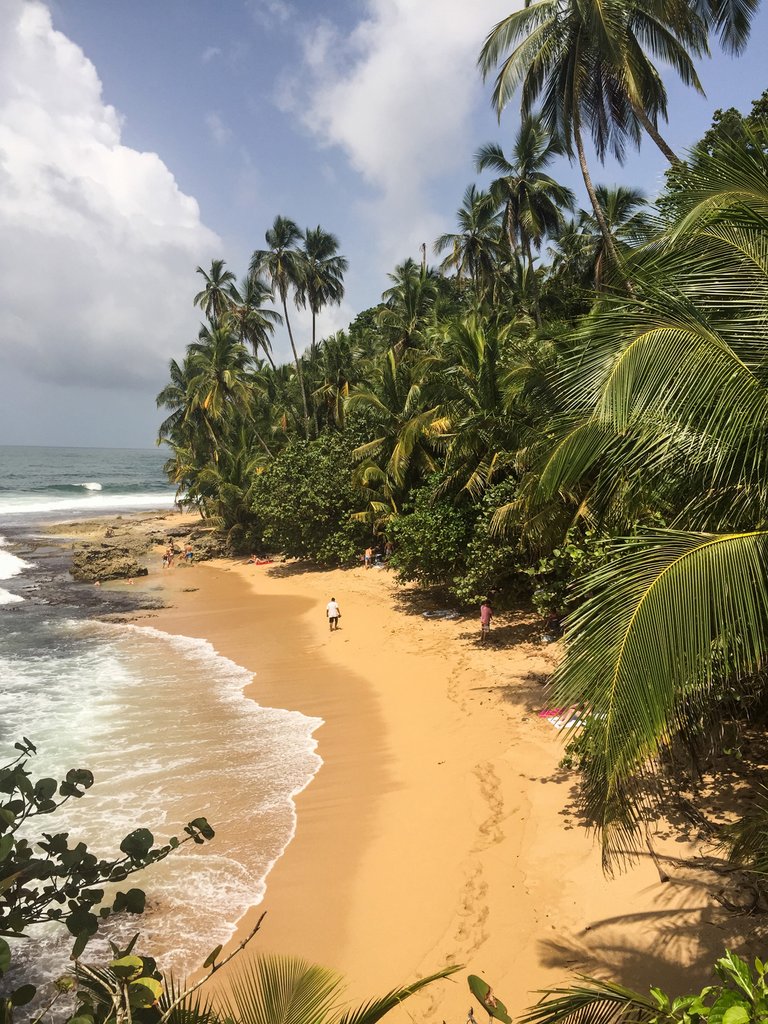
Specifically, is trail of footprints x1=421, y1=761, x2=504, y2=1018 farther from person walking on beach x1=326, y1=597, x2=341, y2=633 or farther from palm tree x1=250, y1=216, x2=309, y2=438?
palm tree x1=250, y1=216, x2=309, y2=438

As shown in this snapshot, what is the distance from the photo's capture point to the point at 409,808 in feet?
24.2

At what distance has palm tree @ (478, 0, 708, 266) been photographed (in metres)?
12.0

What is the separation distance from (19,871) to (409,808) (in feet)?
18.0

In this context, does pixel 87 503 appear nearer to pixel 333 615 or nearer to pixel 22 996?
pixel 333 615

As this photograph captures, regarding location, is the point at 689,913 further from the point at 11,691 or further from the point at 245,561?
the point at 245,561

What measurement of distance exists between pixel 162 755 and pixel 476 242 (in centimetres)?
2825

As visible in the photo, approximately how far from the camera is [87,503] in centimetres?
6109

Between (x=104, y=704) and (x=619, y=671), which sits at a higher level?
(x=619, y=671)

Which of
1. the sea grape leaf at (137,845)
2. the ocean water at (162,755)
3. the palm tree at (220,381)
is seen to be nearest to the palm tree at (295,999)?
the sea grape leaf at (137,845)

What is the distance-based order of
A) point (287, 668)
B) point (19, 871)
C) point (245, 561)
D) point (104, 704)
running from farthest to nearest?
point (245, 561) < point (287, 668) < point (104, 704) < point (19, 871)

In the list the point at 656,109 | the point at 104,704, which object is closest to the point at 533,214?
the point at 656,109

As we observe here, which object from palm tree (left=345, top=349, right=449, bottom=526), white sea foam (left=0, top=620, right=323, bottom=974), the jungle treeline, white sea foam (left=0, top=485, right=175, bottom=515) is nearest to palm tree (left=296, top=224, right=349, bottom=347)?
the jungle treeline

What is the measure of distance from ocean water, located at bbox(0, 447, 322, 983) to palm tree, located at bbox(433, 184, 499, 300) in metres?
24.1

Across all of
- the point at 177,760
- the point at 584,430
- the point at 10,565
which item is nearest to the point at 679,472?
the point at 584,430
